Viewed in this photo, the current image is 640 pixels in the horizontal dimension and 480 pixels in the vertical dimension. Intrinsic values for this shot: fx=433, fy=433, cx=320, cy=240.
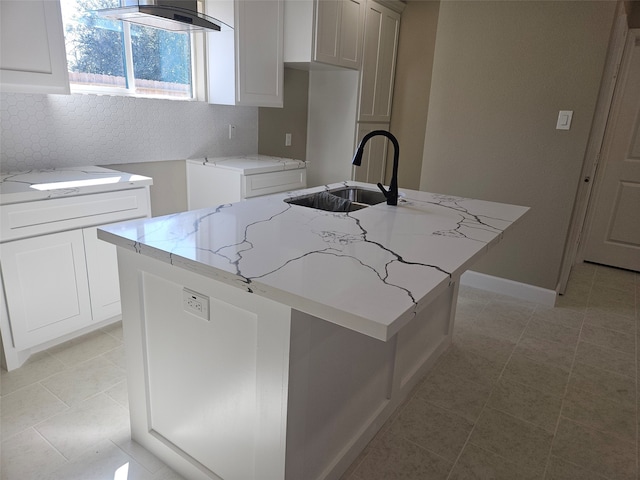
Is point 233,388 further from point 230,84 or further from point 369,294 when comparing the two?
point 230,84

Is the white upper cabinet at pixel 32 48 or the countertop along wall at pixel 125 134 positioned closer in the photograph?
the white upper cabinet at pixel 32 48

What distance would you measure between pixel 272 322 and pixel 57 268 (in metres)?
1.62

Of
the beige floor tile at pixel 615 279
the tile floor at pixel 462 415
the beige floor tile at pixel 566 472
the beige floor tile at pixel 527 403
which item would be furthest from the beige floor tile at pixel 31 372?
the beige floor tile at pixel 615 279

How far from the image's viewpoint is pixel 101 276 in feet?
7.97

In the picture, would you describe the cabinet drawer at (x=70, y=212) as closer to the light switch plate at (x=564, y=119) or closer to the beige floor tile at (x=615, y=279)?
the light switch plate at (x=564, y=119)

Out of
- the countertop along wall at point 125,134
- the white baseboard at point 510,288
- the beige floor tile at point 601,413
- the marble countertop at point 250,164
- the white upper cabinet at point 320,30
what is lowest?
the beige floor tile at point 601,413

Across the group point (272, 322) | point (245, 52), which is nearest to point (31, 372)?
point (272, 322)

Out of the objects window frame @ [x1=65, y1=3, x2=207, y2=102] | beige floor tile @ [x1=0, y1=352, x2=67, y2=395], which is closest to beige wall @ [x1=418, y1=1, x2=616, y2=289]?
window frame @ [x1=65, y1=3, x2=207, y2=102]

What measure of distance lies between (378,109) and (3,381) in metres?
3.65

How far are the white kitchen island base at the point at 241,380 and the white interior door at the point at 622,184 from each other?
3399mm

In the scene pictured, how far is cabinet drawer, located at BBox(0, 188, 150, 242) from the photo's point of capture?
200 centimetres

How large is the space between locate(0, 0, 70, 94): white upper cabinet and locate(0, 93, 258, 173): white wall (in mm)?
274

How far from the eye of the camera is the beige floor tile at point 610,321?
2.94 meters

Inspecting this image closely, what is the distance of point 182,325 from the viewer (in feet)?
4.61
